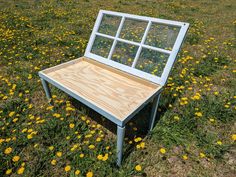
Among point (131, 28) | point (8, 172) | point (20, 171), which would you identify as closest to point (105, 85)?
point (131, 28)

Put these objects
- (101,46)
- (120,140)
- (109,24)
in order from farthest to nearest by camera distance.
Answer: (101,46) < (109,24) < (120,140)

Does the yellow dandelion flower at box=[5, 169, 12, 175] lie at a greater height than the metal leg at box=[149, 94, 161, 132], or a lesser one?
lesser

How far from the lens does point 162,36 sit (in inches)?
98.5

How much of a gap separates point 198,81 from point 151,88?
176cm

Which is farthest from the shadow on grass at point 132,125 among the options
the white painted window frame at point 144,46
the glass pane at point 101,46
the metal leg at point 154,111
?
the glass pane at point 101,46

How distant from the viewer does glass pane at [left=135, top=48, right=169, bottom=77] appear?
2.38 meters

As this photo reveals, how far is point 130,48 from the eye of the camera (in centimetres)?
279

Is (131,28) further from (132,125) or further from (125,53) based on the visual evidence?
(132,125)

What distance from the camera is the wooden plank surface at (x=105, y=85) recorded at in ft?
6.67

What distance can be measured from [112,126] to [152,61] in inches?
43.4

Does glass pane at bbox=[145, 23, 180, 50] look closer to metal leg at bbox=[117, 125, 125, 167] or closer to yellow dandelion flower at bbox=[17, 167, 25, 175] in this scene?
metal leg at bbox=[117, 125, 125, 167]

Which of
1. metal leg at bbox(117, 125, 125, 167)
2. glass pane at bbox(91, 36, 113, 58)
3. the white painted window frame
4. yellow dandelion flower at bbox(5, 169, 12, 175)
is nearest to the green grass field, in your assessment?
yellow dandelion flower at bbox(5, 169, 12, 175)

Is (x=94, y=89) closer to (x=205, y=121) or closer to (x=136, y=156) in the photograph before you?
(x=136, y=156)

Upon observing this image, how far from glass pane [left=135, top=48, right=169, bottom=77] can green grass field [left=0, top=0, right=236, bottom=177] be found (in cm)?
79
